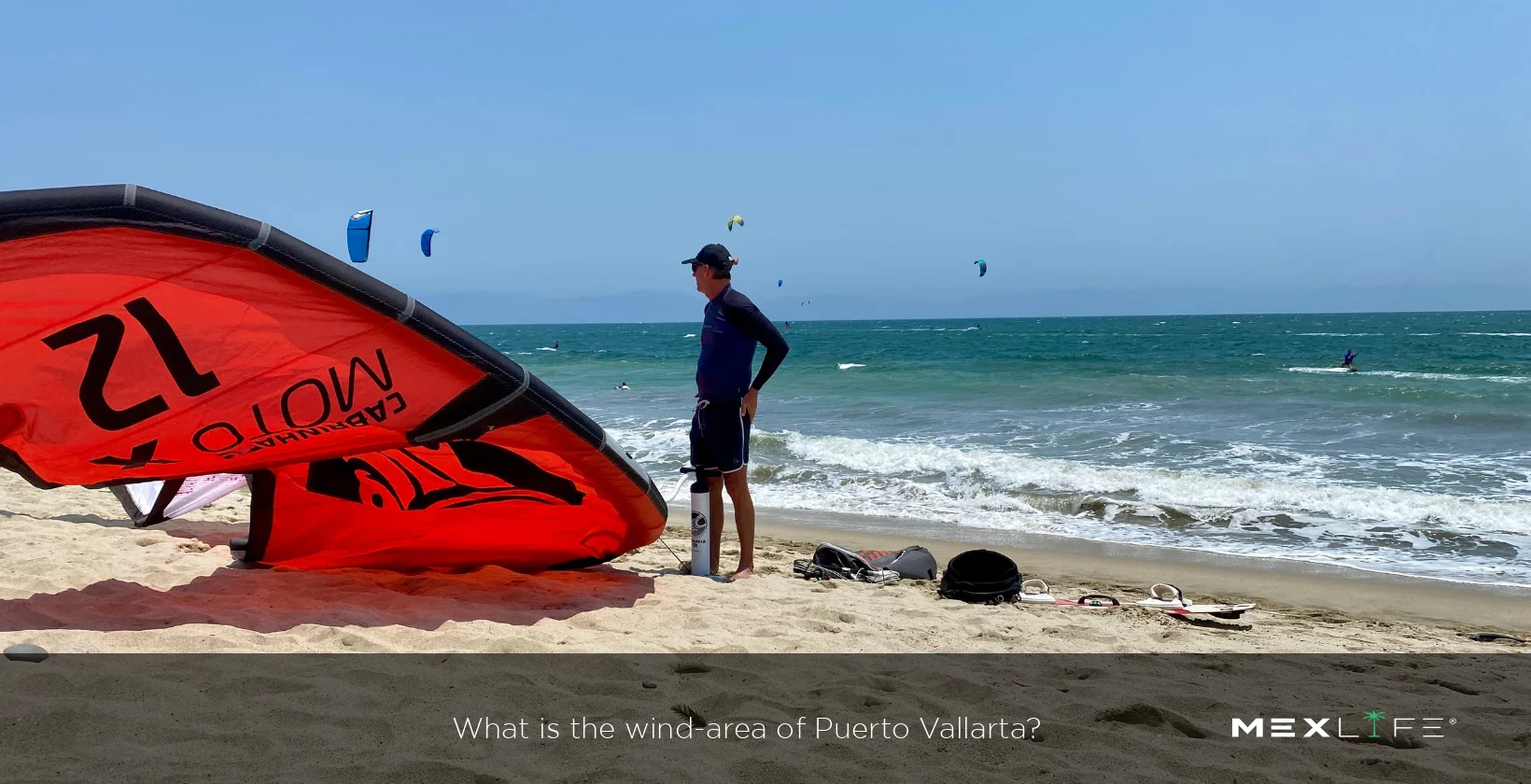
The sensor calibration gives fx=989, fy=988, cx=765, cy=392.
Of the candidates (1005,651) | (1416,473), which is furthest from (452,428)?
(1416,473)

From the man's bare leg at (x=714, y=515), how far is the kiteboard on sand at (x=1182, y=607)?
6.76 feet

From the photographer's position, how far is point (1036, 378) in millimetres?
25500

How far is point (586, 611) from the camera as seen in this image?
3920 mm

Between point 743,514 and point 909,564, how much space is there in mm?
1086

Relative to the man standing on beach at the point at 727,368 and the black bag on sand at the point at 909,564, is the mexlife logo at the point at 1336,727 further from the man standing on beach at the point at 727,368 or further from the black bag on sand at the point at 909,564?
the black bag on sand at the point at 909,564

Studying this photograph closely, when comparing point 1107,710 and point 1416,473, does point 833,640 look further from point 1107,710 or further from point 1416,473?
point 1416,473

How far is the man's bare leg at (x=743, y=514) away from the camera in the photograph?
4.71 meters

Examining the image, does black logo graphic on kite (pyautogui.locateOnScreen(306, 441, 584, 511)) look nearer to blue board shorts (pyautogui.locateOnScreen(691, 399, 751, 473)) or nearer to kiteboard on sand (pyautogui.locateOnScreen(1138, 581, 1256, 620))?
blue board shorts (pyautogui.locateOnScreen(691, 399, 751, 473))

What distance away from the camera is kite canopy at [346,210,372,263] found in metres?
11.0

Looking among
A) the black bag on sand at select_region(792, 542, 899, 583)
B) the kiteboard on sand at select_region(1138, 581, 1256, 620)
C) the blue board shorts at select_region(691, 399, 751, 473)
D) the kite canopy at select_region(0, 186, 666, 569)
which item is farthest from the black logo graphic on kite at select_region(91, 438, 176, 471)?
the kiteboard on sand at select_region(1138, 581, 1256, 620)

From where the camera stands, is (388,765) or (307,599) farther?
(307,599)

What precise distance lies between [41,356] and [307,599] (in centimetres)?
128

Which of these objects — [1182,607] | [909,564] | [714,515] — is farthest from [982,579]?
[714,515]

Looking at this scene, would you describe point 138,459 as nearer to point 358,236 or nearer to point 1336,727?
point 1336,727
